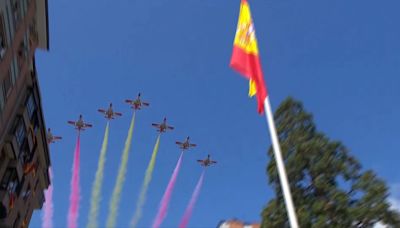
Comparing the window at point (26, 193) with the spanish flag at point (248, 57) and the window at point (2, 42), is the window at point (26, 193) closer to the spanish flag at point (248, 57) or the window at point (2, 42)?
the window at point (2, 42)

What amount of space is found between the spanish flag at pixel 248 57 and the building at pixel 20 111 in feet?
86.9

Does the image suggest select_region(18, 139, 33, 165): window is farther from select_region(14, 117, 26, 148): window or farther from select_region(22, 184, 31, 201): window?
select_region(22, 184, 31, 201): window

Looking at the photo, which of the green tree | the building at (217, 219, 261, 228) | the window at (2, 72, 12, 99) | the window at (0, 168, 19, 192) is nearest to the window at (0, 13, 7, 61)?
the window at (2, 72, 12, 99)

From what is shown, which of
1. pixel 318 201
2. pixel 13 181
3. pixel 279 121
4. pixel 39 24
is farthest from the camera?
pixel 39 24

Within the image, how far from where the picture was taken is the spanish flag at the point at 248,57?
47.0 feet

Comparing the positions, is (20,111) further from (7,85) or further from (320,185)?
(320,185)

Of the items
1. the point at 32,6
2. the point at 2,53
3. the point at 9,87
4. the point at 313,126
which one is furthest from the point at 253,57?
the point at 32,6

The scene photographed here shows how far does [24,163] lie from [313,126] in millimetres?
30882

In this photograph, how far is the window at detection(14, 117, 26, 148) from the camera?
4405 centimetres

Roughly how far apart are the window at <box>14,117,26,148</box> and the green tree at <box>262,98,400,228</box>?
2568 centimetres

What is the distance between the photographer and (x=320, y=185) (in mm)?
26875

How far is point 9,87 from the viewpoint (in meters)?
41.7

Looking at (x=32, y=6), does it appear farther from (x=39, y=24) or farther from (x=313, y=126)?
(x=313, y=126)

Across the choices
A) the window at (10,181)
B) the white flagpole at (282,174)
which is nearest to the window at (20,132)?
the window at (10,181)
